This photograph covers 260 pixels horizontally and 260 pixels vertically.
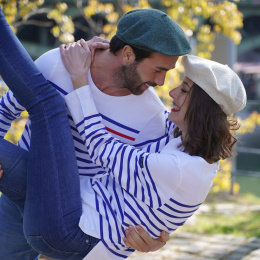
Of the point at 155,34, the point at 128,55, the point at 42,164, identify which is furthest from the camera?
the point at 128,55

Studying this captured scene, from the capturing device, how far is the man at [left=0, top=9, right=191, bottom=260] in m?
2.52

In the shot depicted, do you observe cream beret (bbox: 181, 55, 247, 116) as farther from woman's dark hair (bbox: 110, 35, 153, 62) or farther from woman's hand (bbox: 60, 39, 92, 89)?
woman's hand (bbox: 60, 39, 92, 89)

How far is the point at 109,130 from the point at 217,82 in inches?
24.2

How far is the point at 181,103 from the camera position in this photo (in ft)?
8.27

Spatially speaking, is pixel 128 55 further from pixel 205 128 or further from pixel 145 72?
pixel 205 128

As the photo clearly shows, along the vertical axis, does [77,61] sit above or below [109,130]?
above

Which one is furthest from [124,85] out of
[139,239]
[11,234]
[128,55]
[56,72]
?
[11,234]

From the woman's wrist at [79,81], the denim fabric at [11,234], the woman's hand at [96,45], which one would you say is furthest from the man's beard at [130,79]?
the denim fabric at [11,234]

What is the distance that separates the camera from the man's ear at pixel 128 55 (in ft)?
8.68

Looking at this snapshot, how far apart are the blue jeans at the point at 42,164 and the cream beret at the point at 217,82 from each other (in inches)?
24.6

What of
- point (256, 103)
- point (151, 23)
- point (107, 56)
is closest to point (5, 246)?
point (107, 56)

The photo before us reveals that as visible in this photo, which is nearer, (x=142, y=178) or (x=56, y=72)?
(x=142, y=178)

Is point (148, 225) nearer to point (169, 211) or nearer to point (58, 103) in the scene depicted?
point (169, 211)

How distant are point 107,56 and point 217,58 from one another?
4565 millimetres
